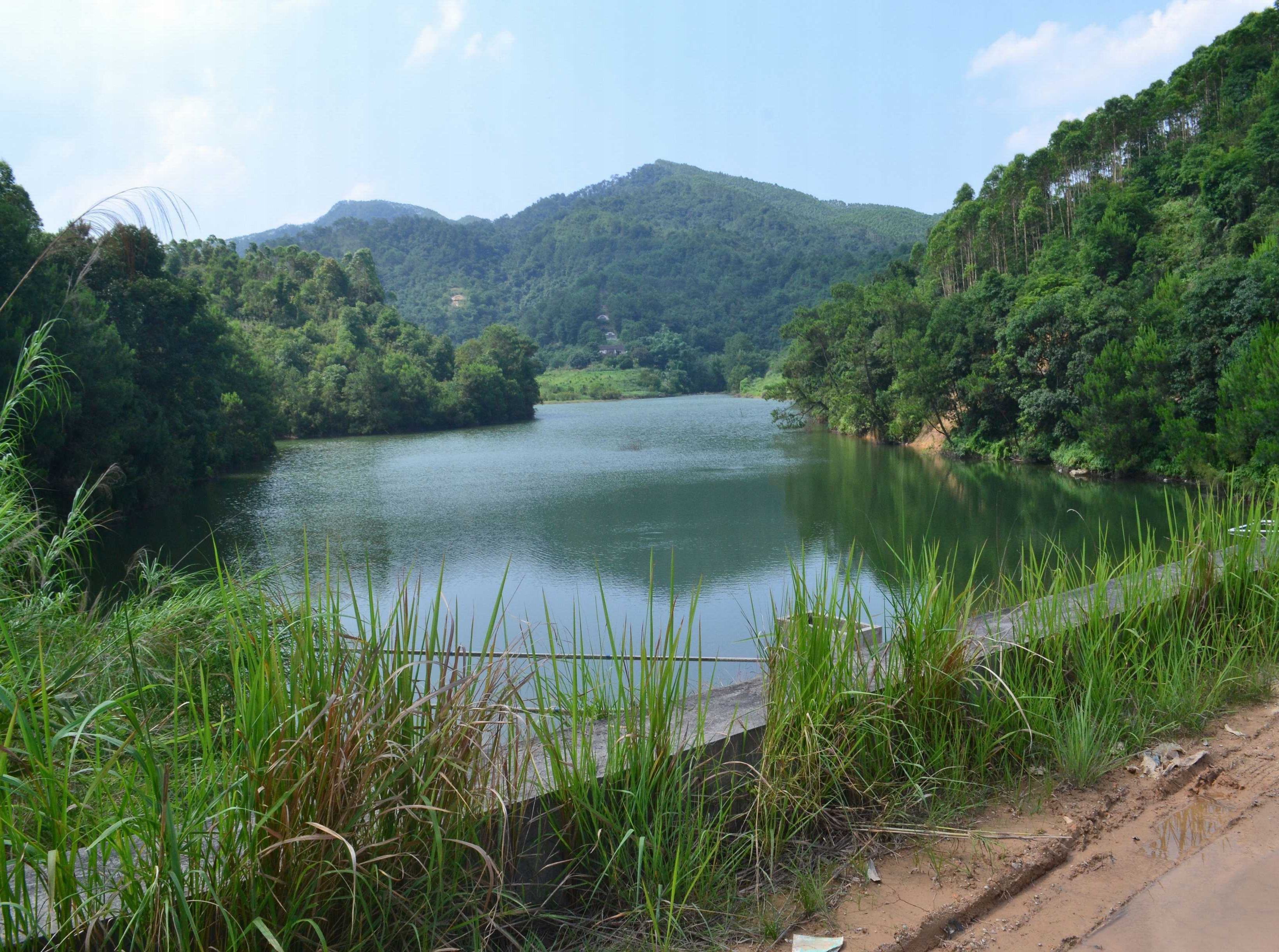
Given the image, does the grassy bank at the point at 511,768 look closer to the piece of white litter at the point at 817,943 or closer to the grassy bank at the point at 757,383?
the piece of white litter at the point at 817,943

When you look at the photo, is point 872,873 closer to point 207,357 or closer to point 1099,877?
point 1099,877

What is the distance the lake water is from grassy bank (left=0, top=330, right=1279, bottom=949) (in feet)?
1.66

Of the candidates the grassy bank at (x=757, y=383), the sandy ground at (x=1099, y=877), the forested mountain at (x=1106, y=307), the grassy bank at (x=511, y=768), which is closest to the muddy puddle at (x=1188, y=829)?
the sandy ground at (x=1099, y=877)

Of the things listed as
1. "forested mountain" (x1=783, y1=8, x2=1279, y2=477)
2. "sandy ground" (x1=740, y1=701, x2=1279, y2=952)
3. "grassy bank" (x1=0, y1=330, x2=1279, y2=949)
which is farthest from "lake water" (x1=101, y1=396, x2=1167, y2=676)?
"forested mountain" (x1=783, y1=8, x2=1279, y2=477)

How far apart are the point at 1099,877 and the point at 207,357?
2073cm

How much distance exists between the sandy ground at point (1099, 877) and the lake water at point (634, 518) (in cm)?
75

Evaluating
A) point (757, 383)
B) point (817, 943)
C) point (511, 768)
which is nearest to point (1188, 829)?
point (817, 943)

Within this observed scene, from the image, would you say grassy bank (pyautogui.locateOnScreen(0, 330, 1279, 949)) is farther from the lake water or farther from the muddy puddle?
the lake water

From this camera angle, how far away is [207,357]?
63.9 feet

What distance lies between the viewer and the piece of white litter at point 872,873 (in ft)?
5.82

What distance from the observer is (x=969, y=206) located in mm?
33406

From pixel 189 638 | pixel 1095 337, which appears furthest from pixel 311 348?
pixel 189 638

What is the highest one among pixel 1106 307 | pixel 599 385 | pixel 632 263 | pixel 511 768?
pixel 632 263

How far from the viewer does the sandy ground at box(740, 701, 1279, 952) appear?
1595 millimetres
